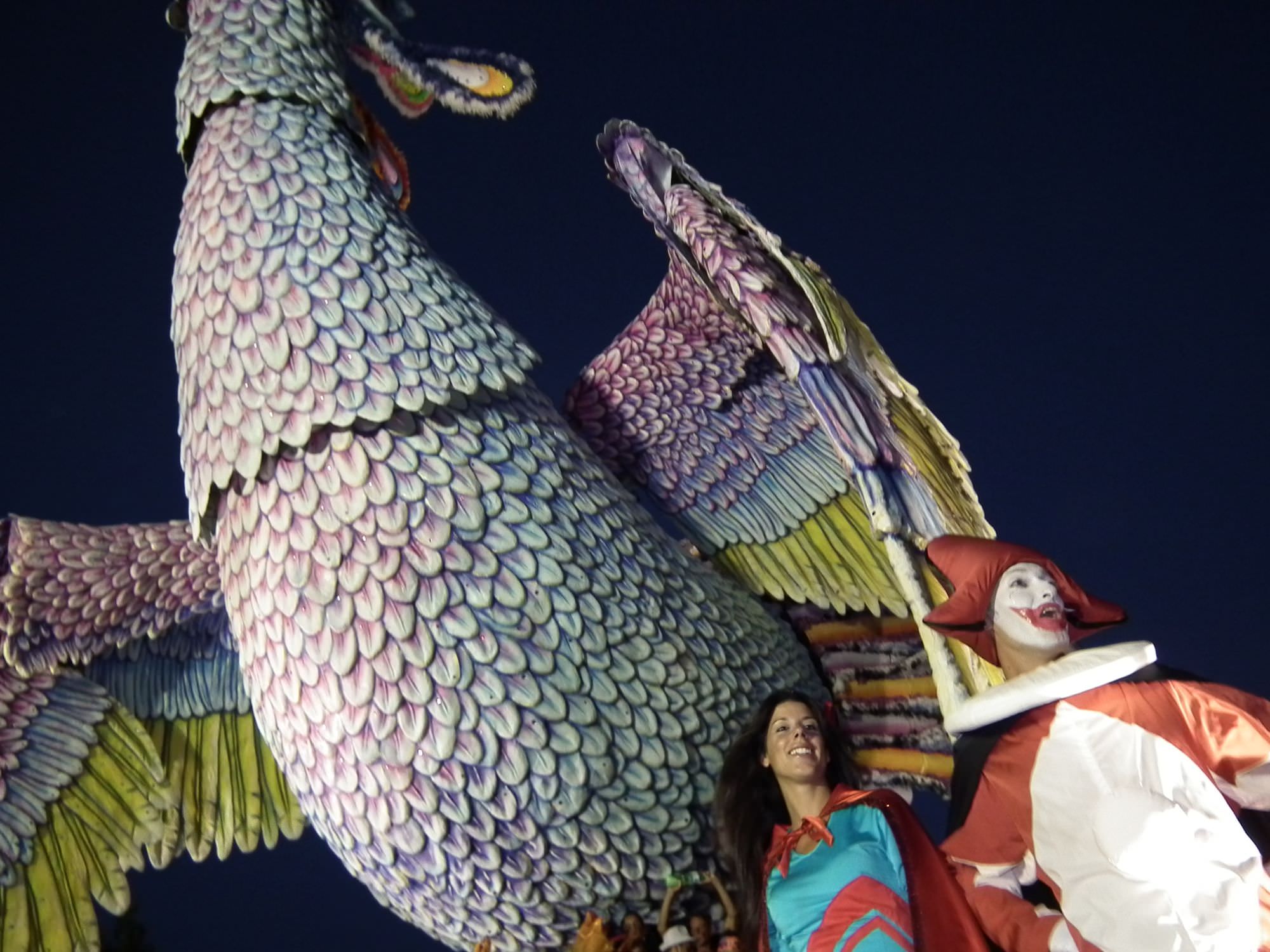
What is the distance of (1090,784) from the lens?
0.89 m

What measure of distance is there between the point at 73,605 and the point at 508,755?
71cm

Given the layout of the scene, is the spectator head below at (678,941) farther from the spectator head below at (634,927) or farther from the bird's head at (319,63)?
the bird's head at (319,63)

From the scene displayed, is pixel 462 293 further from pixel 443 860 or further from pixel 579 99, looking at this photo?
pixel 579 99

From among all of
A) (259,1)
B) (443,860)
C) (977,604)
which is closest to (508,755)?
(443,860)

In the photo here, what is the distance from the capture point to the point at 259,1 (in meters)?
1.46

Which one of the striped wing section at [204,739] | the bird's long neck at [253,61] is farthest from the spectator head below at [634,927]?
the bird's long neck at [253,61]

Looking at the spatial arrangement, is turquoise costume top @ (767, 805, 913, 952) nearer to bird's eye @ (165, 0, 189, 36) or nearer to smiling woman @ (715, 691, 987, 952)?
smiling woman @ (715, 691, 987, 952)

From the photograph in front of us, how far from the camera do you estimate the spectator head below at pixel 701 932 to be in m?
1.19

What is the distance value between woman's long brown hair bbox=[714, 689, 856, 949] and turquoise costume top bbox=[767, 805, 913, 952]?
74mm
